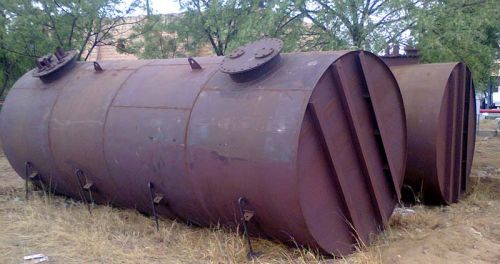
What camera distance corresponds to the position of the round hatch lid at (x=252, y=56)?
194 inches

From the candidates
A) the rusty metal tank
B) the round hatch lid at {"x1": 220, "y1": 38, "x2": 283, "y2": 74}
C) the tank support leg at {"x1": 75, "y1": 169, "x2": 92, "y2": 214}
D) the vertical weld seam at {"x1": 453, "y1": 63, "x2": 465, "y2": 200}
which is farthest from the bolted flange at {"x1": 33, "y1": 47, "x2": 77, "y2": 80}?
the vertical weld seam at {"x1": 453, "y1": 63, "x2": 465, "y2": 200}

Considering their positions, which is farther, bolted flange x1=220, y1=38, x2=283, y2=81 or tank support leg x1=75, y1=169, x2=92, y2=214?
tank support leg x1=75, y1=169, x2=92, y2=214

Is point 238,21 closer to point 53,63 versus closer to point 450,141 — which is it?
point 53,63

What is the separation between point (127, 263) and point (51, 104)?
278cm

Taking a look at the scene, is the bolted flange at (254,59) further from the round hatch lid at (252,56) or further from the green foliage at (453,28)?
the green foliage at (453,28)

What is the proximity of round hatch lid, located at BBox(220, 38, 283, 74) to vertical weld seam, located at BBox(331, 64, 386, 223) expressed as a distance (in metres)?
0.59

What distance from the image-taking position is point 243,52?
5.23 meters

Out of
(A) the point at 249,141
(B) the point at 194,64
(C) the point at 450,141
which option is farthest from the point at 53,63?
(C) the point at 450,141

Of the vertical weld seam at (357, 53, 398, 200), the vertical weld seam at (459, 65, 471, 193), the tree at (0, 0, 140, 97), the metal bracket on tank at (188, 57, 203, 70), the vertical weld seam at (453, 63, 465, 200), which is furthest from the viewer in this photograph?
the tree at (0, 0, 140, 97)

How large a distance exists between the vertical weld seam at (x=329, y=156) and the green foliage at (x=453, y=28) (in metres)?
5.90

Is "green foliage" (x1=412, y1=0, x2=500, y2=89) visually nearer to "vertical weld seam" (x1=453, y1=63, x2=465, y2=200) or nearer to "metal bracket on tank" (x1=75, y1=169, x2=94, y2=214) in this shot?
"vertical weld seam" (x1=453, y1=63, x2=465, y2=200)

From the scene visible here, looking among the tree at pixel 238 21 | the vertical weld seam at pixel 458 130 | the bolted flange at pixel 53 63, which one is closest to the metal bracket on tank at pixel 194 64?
the bolted flange at pixel 53 63

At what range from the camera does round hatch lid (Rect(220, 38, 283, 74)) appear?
493cm

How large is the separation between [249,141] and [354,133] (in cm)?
112
